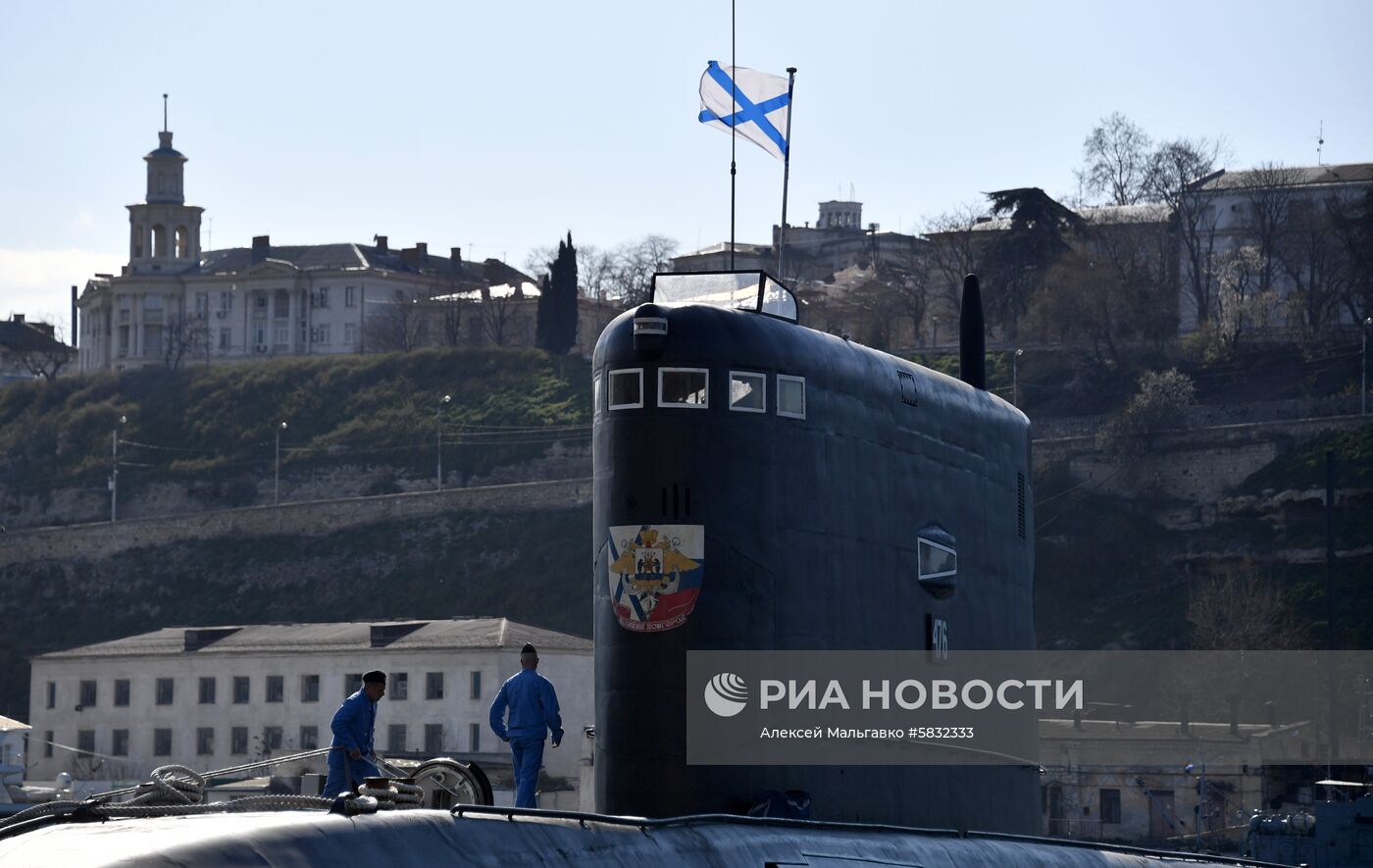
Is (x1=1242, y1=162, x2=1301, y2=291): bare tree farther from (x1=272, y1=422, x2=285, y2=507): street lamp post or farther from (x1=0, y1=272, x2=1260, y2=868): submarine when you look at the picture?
(x1=0, y1=272, x2=1260, y2=868): submarine

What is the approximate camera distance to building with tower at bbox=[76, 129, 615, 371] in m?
137

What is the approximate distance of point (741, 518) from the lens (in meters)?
11.9

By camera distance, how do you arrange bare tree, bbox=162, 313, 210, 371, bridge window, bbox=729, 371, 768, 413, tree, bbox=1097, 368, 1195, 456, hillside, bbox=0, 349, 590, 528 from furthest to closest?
1. bare tree, bbox=162, 313, 210, 371
2. hillside, bbox=0, 349, 590, 528
3. tree, bbox=1097, 368, 1195, 456
4. bridge window, bbox=729, 371, 768, 413

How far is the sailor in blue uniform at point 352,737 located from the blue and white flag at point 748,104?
6.96 m

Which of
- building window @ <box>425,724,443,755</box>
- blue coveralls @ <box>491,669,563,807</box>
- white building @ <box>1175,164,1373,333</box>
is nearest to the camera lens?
blue coveralls @ <box>491,669,563,807</box>

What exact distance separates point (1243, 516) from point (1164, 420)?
22.6ft

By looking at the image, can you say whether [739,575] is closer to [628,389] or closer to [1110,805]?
[628,389]

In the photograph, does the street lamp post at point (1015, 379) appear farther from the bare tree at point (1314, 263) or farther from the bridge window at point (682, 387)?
the bridge window at point (682, 387)

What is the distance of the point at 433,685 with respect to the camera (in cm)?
6350

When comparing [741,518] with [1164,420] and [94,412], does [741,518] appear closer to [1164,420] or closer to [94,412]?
[1164,420]

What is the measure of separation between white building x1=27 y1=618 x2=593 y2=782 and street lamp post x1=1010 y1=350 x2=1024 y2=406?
35.9 m

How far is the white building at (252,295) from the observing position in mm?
138875

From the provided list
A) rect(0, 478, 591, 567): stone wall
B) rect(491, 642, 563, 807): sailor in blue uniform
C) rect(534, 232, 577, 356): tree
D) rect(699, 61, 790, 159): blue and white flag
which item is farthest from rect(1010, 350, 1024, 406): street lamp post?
rect(491, 642, 563, 807): sailor in blue uniform

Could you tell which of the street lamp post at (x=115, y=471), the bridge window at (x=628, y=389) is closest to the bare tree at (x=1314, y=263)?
the street lamp post at (x=115, y=471)
